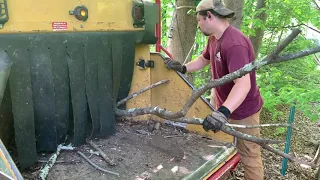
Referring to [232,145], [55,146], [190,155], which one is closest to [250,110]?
[232,145]

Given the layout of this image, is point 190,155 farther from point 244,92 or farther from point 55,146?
point 55,146

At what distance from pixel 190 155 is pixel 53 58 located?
128 centimetres

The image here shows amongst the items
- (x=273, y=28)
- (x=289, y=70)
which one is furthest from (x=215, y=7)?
(x=273, y=28)

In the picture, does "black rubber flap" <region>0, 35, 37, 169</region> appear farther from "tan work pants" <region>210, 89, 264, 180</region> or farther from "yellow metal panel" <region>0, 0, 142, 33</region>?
"tan work pants" <region>210, 89, 264, 180</region>

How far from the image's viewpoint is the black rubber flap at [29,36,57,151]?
2.19 metres

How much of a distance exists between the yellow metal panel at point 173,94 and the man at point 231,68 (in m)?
0.12

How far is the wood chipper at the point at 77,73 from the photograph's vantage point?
211 centimetres

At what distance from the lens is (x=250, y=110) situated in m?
2.80

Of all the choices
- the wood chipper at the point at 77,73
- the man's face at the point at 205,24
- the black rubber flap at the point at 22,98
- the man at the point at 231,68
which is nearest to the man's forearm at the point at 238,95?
the man at the point at 231,68

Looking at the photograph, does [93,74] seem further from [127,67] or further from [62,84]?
[127,67]

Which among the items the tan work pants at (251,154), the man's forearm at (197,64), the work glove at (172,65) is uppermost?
the work glove at (172,65)

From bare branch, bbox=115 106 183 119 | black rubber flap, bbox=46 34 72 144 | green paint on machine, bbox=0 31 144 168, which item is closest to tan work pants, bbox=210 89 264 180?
bare branch, bbox=115 106 183 119

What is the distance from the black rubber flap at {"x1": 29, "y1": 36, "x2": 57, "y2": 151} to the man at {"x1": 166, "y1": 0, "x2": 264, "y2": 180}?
A: 115 centimetres

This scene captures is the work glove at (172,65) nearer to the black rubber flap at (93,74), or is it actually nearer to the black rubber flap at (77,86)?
the black rubber flap at (93,74)
